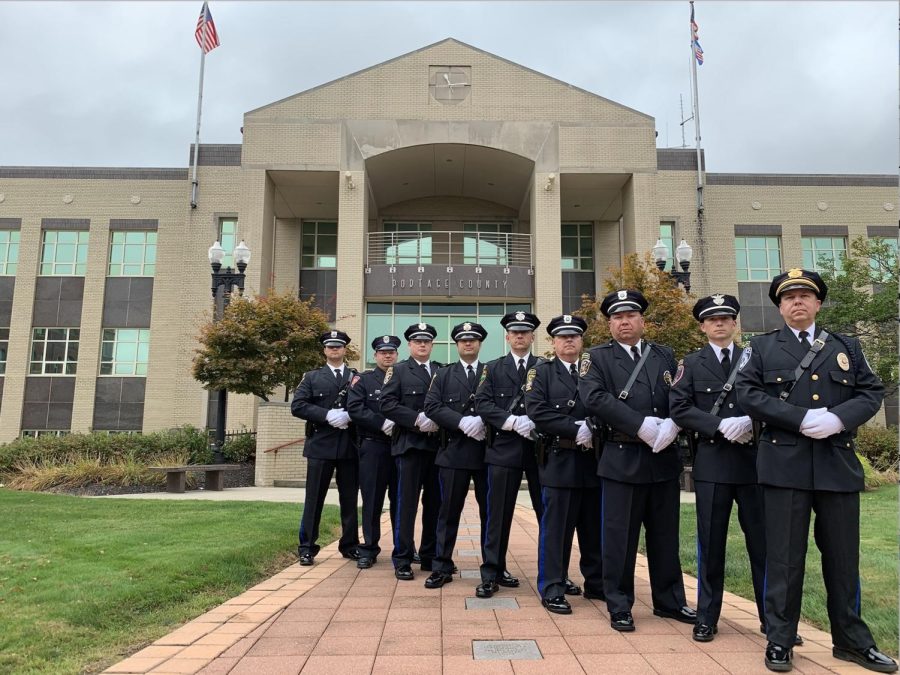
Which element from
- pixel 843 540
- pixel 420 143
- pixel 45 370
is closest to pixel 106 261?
pixel 45 370

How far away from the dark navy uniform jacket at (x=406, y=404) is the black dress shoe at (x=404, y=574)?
1.08m

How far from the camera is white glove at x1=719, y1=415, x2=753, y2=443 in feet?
14.1

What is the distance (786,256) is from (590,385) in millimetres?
24156

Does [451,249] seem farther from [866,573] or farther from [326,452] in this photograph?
[866,573]

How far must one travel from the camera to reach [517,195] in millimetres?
26609

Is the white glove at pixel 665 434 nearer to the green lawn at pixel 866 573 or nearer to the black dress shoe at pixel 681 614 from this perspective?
the black dress shoe at pixel 681 614

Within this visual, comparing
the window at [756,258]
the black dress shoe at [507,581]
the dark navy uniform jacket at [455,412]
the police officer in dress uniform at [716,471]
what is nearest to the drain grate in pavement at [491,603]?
the black dress shoe at [507,581]

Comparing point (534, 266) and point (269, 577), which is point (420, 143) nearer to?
point (534, 266)

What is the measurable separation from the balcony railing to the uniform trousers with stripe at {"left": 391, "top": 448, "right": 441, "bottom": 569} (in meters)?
18.8

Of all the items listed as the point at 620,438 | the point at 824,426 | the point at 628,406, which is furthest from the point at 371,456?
the point at 824,426

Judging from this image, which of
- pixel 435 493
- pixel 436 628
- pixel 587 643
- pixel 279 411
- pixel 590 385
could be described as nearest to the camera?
pixel 587 643

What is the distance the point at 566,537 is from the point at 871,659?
2118mm

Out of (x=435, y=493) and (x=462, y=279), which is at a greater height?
(x=462, y=279)

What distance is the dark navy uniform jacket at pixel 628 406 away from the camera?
15.4ft
